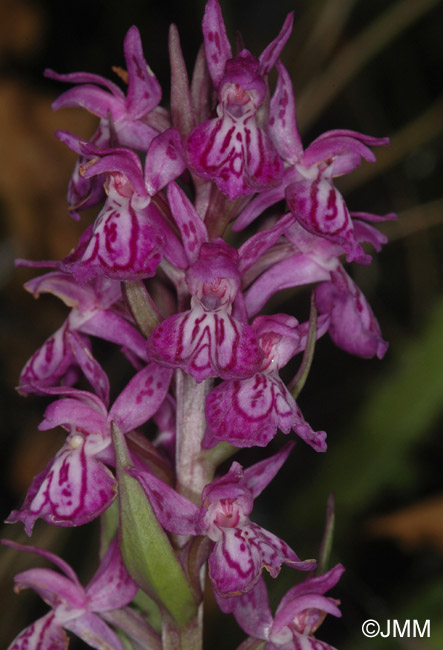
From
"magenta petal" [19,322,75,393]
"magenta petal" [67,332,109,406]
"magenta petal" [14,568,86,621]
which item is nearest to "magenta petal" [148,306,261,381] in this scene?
"magenta petal" [67,332,109,406]

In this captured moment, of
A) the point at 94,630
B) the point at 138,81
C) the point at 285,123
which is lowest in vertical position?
the point at 94,630

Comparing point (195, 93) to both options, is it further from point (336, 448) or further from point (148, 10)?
point (148, 10)

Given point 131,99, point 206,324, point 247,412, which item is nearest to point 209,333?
point 206,324

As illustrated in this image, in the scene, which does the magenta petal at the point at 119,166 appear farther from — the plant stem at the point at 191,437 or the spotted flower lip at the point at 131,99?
the plant stem at the point at 191,437

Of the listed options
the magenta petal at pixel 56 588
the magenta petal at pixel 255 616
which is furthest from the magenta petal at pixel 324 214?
the magenta petal at pixel 56 588

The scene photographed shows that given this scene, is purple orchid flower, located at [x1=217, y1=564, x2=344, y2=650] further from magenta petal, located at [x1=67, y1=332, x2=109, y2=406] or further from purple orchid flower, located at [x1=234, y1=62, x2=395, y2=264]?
purple orchid flower, located at [x1=234, y1=62, x2=395, y2=264]

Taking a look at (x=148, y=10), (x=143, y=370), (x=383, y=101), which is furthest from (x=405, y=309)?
(x=143, y=370)

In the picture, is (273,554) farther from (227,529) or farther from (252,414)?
(252,414)
